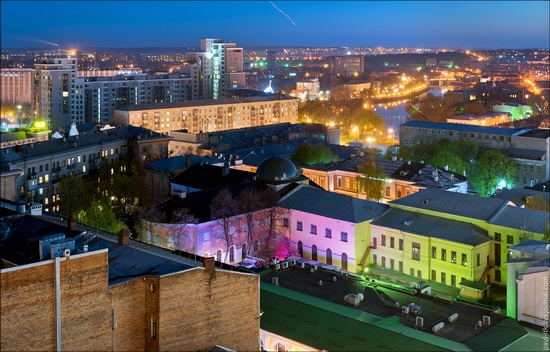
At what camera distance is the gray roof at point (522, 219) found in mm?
10750

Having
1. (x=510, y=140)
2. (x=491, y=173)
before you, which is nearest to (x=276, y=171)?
(x=491, y=173)

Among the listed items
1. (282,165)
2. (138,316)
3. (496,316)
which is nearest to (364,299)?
(496,316)

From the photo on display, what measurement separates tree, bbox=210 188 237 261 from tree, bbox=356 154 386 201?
401 centimetres

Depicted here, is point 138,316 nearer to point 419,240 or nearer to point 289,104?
point 419,240

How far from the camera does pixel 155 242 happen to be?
11906 millimetres

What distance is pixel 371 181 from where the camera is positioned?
1587 cm

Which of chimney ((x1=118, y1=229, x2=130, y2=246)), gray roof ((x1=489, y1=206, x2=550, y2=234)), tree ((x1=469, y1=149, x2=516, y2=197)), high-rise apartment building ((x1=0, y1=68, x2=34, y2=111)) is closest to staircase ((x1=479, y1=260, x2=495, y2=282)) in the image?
gray roof ((x1=489, y1=206, x2=550, y2=234))

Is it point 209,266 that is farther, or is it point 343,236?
point 343,236

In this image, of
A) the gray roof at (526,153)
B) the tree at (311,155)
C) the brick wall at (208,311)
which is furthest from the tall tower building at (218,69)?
the brick wall at (208,311)

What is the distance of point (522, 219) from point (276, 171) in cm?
470

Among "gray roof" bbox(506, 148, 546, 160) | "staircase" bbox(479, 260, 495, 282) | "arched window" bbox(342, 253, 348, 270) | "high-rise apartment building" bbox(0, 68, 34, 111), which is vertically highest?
"high-rise apartment building" bbox(0, 68, 34, 111)

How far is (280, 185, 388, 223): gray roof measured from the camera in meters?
12.5

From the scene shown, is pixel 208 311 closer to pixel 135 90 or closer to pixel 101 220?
pixel 101 220

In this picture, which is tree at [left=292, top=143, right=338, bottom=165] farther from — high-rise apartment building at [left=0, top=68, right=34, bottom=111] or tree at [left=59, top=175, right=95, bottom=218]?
high-rise apartment building at [left=0, top=68, right=34, bottom=111]
